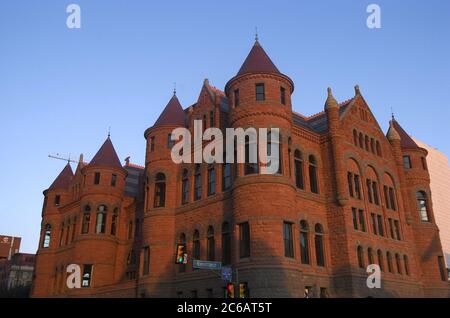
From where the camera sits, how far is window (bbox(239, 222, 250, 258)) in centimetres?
2485

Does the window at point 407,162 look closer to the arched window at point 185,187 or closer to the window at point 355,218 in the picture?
the window at point 355,218

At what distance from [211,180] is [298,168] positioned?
6252mm

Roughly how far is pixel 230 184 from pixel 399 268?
15.6m

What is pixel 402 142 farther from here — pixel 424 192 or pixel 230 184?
pixel 230 184

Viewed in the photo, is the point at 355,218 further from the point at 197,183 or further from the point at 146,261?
the point at 146,261

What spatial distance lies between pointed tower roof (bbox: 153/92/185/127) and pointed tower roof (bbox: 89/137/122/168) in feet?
30.0

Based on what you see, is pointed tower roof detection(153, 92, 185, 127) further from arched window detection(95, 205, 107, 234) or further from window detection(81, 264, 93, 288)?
window detection(81, 264, 93, 288)

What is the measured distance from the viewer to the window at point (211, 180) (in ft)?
98.7

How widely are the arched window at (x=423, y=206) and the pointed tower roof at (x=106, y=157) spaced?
28.7 metres

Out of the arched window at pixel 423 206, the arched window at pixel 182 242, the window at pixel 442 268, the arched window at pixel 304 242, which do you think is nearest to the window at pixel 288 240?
the arched window at pixel 304 242

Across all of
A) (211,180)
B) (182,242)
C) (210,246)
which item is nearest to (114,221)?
(182,242)

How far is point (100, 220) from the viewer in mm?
40344
